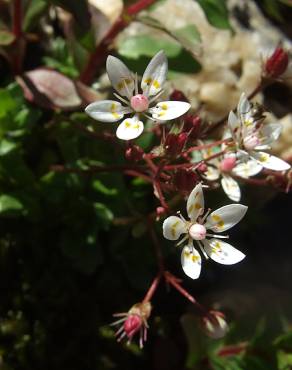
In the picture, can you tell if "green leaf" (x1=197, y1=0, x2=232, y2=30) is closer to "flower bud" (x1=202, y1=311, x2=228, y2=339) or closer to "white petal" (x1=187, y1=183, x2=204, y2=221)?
"white petal" (x1=187, y1=183, x2=204, y2=221)

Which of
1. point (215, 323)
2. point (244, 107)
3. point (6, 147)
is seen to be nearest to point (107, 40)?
point (6, 147)

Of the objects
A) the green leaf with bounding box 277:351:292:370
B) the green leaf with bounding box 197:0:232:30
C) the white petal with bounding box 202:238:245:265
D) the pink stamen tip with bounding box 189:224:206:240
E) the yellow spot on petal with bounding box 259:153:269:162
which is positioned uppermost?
the green leaf with bounding box 197:0:232:30

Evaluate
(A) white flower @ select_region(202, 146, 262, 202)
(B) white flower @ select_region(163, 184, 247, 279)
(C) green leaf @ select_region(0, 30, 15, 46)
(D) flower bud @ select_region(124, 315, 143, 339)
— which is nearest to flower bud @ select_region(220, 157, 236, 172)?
(A) white flower @ select_region(202, 146, 262, 202)

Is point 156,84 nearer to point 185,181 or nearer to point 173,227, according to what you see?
point 185,181

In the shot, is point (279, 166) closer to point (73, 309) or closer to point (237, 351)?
point (237, 351)

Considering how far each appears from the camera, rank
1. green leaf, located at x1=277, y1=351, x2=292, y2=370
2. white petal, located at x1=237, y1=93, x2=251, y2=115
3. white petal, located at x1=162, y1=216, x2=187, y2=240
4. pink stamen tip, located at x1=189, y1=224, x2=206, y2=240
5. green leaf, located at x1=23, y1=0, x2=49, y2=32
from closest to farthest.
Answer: white petal, located at x1=162, y1=216, x2=187, y2=240 → pink stamen tip, located at x1=189, y1=224, x2=206, y2=240 → white petal, located at x1=237, y1=93, x2=251, y2=115 → green leaf, located at x1=277, y1=351, x2=292, y2=370 → green leaf, located at x1=23, y1=0, x2=49, y2=32

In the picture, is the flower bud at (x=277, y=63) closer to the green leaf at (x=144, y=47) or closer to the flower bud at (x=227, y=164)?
the flower bud at (x=227, y=164)
